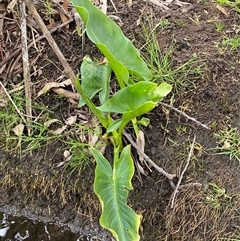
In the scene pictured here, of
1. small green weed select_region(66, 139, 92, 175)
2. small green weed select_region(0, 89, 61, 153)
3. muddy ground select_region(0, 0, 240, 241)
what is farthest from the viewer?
small green weed select_region(0, 89, 61, 153)

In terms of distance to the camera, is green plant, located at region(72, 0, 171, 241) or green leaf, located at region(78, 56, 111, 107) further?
green leaf, located at region(78, 56, 111, 107)

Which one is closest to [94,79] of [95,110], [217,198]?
[95,110]

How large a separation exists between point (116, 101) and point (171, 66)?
0.57 m

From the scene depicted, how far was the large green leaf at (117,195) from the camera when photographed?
8.07 feet

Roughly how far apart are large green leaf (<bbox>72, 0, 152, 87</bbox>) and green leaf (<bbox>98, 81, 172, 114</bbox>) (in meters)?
0.13

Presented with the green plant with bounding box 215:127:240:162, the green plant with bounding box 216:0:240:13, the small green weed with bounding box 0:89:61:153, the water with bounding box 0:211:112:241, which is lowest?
the water with bounding box 0:211:112:241

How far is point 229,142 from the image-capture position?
282cm

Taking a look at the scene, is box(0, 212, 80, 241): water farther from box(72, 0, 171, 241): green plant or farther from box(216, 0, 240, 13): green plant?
box(216, 0, 240, 13): green plant

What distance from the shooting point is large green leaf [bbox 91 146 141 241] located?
96.9 inches

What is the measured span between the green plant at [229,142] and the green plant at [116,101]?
0.45 m

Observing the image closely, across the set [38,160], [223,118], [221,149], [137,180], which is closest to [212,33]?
[223,118]

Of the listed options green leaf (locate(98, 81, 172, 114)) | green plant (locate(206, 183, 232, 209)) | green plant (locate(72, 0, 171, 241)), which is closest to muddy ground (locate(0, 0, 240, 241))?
green plant (locate(206, 183, 232, 209))

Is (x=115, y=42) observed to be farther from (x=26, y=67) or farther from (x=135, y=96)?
(x=26, y=67)

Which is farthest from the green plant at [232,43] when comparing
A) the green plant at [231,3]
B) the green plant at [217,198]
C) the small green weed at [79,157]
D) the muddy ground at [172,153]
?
the small green weed at [79,157]
